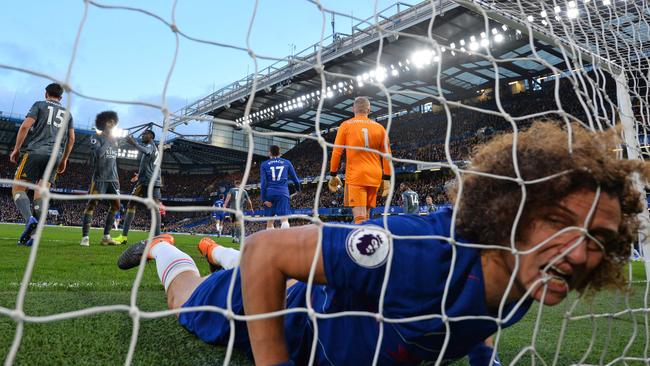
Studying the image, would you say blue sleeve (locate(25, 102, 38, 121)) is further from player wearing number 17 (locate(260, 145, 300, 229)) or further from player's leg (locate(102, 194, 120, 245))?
player wearing number 17 (locate(260, 145, 300, 229))

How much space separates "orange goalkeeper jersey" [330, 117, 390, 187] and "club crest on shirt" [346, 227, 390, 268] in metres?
3.22

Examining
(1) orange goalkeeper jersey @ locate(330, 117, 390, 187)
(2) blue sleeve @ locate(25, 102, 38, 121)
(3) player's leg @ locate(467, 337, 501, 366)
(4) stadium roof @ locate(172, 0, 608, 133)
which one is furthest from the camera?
(4) stadium roof @ locate(172, 0, 608, 133)

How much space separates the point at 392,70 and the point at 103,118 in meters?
14.6

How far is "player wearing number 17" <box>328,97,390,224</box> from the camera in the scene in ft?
14.0

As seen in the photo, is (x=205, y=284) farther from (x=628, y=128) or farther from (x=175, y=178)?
(x=175, y=178)

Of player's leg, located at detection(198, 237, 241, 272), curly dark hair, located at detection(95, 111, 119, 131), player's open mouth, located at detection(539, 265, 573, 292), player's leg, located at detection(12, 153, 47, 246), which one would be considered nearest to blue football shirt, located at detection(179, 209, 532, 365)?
player's open mouth, located at detection(539, 265, 573, 292)

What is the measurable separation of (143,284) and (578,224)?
8.77 feet

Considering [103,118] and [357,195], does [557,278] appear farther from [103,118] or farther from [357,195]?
[103,118]

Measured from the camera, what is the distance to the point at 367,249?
0.94m

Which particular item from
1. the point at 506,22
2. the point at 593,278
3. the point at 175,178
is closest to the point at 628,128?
the point at 506,22

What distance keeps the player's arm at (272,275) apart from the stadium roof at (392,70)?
9736mm

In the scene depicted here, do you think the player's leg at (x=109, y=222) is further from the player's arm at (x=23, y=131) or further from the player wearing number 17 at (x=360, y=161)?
the player wearing number 17 at (x=360, y=161)

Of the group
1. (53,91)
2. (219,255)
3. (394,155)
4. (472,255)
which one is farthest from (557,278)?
(394,155)

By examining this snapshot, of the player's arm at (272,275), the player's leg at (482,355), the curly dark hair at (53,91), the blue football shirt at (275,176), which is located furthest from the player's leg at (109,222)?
the player's leg at (482,355)
